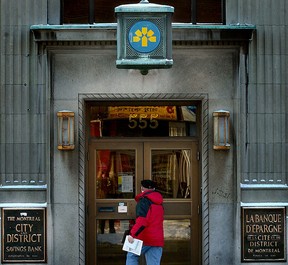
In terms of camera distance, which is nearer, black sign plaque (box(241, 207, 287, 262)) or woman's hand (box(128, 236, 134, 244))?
woman's hand (box(128, 236, 134, 244))

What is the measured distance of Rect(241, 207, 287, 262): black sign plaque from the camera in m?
11.6

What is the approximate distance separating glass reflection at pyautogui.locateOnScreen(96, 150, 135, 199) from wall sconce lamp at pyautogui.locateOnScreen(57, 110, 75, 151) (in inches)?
29.6

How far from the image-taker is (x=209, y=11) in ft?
39.5

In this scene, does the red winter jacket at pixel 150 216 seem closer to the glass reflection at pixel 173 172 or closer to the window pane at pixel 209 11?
the glass reflection at pixel 173 172

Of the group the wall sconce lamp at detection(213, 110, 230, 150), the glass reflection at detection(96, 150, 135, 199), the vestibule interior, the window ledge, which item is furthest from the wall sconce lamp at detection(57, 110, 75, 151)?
the wall sconce lamp at detection(213, 110, 230, 150)

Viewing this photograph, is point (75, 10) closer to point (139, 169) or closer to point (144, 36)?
point (144, 36)

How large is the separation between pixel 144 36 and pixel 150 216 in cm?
276

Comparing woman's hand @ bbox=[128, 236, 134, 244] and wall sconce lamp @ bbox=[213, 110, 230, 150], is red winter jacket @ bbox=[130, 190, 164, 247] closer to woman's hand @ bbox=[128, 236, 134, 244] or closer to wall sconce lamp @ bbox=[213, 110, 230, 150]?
woman's hand @ bbox=[128, 236, 134, 244]

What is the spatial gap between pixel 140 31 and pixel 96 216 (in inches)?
142

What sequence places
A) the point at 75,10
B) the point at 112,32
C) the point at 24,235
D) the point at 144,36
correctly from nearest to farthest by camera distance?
1. the point at 144,36
2. the point at 112,32
3. the point at 24,235
4. the point at 75,10

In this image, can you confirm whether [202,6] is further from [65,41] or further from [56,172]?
[56,172]

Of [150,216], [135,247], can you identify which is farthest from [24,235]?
[150,216]

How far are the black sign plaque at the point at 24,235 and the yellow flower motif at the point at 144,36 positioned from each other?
11.3 ft

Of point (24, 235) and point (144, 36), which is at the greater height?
point (144, 36)
